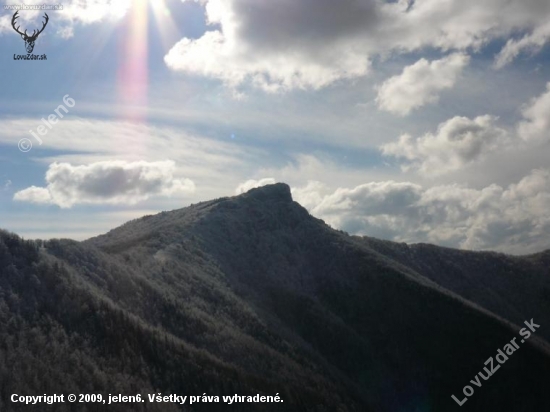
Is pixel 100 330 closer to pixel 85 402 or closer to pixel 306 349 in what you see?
pixel 85 402

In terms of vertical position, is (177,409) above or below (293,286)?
below

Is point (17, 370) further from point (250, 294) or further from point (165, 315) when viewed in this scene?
point (250, 294)

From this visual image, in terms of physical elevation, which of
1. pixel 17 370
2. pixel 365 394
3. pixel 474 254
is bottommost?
pixel 365 394

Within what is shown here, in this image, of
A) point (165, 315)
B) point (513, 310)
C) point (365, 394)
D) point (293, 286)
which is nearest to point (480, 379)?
point (365, 394)

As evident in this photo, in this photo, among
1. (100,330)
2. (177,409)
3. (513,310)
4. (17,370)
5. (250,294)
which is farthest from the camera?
(513,310)

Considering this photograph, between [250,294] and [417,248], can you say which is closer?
[250,294]

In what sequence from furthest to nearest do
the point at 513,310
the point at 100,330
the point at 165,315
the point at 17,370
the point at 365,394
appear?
the point at 513,310
the point at 365,394
the point at 165,315
the point at 100,330
the point at 17,370
